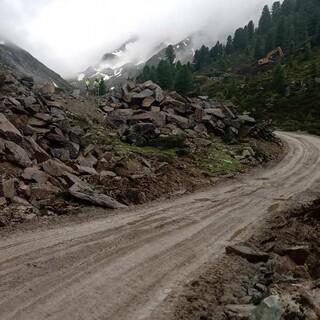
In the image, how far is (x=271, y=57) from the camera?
142500 millimetres

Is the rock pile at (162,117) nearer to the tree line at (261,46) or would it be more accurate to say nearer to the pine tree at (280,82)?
the tree line at (261,46)

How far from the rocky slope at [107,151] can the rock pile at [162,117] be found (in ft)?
0.28

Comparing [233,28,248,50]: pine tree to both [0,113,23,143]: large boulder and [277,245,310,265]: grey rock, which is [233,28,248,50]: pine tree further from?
[277,245,310,265]: grey rock

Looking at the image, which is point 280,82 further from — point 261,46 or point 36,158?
point 261,46

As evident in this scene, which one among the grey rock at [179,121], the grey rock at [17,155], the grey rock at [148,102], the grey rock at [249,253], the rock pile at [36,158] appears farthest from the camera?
the grey rock at [148,102]

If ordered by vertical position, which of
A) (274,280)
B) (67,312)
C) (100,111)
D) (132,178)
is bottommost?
(274,280)

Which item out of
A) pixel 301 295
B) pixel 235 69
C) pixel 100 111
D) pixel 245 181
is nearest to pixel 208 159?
pixel 245 181

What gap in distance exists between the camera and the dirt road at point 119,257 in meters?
8.75

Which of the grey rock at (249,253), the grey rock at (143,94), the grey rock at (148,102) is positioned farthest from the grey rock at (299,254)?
the grey rock at (143,94)

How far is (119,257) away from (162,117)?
82.9ft

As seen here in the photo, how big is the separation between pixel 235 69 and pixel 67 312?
485 feet

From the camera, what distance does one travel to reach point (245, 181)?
89.9 ft

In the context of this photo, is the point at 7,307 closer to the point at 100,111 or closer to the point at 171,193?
the point at 171,193

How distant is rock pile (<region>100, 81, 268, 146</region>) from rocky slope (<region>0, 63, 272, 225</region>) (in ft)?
0.28
